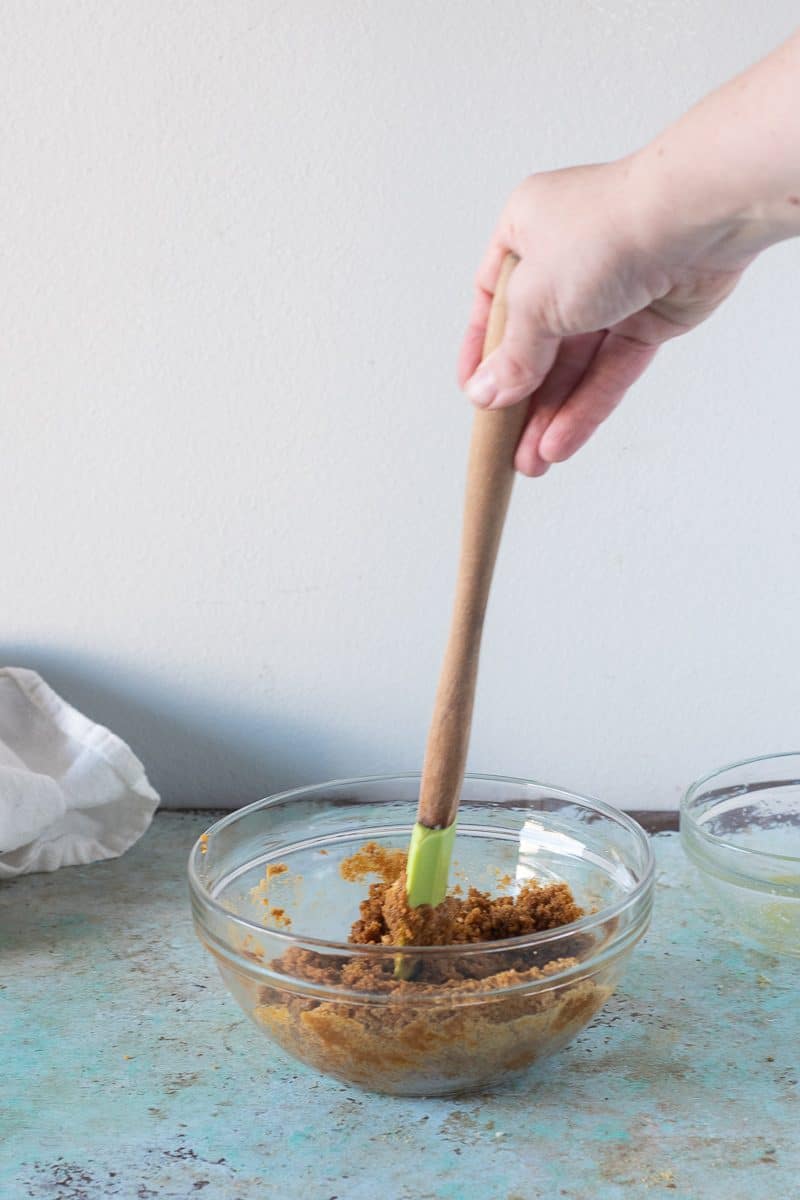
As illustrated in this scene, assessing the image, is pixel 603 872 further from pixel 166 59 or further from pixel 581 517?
pixel 166 59

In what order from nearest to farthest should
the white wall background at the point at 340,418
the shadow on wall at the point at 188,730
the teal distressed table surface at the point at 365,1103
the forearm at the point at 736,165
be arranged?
the forearm at the point at 736,165, the teal distressed table surface at the point at 365,1103, the white wall background at the point at 340,418, the shadow on wall at the point at 188,730

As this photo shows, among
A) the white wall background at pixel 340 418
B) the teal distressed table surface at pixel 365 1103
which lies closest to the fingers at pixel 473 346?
the white wall background at pixel 340 418

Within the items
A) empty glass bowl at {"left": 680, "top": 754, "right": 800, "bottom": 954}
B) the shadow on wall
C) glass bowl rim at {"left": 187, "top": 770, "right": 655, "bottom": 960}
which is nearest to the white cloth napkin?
the shadow on wall

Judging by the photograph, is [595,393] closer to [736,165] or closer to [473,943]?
[736,165]

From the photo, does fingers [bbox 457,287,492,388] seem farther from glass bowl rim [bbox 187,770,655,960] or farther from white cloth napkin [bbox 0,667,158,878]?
white cloth napkin [bbox 0,667,158,878]

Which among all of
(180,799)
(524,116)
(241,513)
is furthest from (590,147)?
(180,799)

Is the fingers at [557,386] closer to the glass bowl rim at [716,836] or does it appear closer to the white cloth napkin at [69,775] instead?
the glass bowl rim at [716,836]

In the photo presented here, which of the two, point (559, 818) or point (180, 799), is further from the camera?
point (180, 799)
